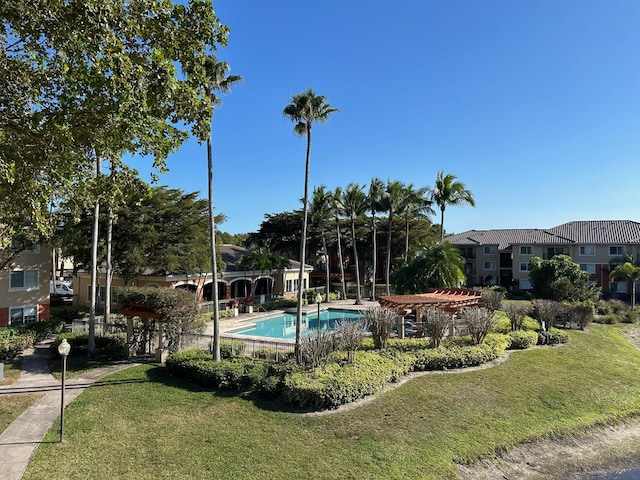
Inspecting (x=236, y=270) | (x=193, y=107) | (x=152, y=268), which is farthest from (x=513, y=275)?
(x=193, y=107)

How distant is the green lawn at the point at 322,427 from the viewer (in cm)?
954

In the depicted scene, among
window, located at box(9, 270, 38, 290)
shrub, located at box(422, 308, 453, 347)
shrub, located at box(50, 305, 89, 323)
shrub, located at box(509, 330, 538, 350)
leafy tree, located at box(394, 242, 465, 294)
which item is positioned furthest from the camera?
leafy tree, located at box(394, 242, 465, 294)

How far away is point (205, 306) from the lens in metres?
32.9

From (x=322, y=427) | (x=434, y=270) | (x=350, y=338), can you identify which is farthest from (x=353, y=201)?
(x=322, y=427)

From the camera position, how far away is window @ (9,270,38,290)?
24.9 m

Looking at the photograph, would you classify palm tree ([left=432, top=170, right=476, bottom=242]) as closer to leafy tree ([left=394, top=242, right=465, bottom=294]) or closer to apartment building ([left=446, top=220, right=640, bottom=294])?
leafy tree ([left=394, top=242, right=465, bottom=294])

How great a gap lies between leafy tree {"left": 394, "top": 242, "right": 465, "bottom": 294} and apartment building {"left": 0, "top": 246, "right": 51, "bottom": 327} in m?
25.0

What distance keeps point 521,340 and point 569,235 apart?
38980mm

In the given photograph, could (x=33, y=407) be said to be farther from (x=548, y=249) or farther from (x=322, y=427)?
(x=548, y=249)

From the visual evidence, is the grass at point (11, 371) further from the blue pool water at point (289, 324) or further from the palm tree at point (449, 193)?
the palm tree at point (449, 193)

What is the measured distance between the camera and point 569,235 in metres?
54.1

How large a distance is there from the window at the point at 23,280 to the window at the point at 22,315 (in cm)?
124

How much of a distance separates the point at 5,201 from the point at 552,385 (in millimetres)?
18414

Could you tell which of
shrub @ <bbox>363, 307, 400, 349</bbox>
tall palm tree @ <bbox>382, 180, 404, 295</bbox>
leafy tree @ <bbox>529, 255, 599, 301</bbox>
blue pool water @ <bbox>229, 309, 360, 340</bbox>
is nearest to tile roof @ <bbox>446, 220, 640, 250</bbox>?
leafy tree @ <bbox>529, 255, 599, 301</bbox>
